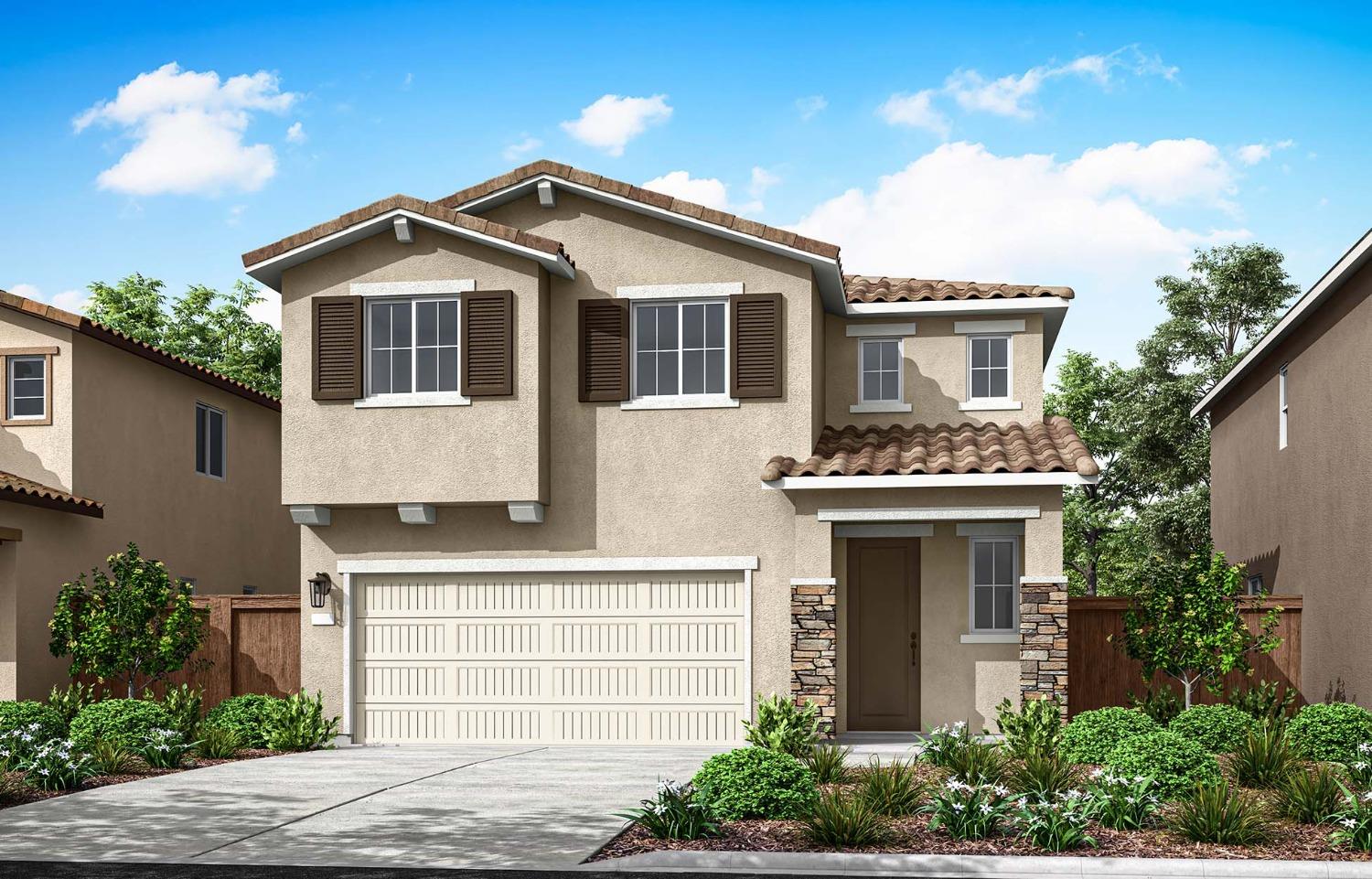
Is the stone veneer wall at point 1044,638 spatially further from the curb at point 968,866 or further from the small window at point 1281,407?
the curb at point 968,866

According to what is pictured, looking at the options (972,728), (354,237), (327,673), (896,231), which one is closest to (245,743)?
(327,673)

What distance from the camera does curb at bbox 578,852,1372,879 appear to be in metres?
9.19

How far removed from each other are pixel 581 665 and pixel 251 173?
180 feet

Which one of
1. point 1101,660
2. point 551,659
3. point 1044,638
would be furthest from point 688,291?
point 1101,660

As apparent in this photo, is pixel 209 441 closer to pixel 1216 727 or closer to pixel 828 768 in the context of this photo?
pixel 828 768

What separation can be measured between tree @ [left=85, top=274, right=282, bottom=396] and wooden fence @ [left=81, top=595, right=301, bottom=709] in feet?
68.7

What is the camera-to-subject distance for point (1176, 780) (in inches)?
446

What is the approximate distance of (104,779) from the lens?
13.9m

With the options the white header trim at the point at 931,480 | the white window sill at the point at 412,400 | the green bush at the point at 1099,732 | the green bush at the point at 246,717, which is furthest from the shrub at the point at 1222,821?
the green bush at the point at 246,717

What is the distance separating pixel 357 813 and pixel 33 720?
21.1ft

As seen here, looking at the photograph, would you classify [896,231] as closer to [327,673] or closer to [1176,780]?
[327,673]

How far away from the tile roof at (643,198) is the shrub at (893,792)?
7.86m

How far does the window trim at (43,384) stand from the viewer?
20469 millimetres

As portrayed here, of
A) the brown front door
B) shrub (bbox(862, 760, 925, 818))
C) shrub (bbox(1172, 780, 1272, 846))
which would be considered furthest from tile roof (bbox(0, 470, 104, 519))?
shrub (bbox(1172, 780, 1272, 846))
